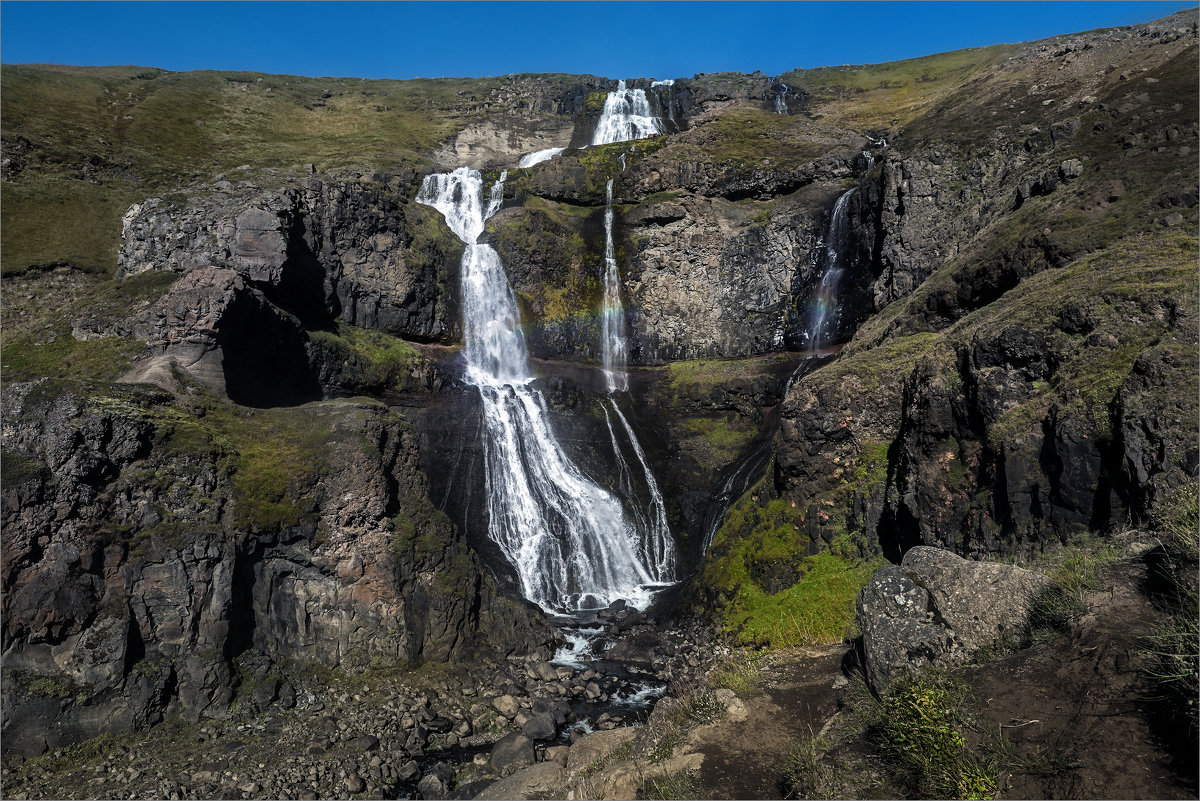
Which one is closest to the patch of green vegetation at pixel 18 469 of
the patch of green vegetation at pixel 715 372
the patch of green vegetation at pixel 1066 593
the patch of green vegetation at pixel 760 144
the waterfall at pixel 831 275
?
the patch of green vegetation at pixel 1066 593

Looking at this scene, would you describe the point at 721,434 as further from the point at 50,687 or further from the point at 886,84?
the point at 886,84

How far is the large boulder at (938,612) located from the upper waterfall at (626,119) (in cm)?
6215

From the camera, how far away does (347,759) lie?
16984 mm

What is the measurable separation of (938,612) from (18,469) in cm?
2274

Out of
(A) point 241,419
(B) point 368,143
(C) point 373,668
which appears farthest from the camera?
(B) point 368,143

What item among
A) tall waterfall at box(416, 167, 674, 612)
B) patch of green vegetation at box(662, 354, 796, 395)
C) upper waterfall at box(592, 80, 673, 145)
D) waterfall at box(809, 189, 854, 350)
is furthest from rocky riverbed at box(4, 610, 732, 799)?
upper waterfall at box(592, 80, 673, 145)

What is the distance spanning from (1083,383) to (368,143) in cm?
6891

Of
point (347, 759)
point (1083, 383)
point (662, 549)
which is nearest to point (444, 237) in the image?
point (662, 549)

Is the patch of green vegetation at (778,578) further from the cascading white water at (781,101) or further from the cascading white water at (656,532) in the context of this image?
the cascading white water at (781,101)

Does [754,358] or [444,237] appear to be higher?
[444,237]

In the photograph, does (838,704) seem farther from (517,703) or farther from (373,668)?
(373,668)

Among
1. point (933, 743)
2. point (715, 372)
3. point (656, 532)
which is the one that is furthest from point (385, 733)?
point (715, 372)

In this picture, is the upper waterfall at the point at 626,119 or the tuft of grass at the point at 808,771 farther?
the upper waterfall at the point at 626,119

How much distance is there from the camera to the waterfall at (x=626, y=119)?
65.8 m
